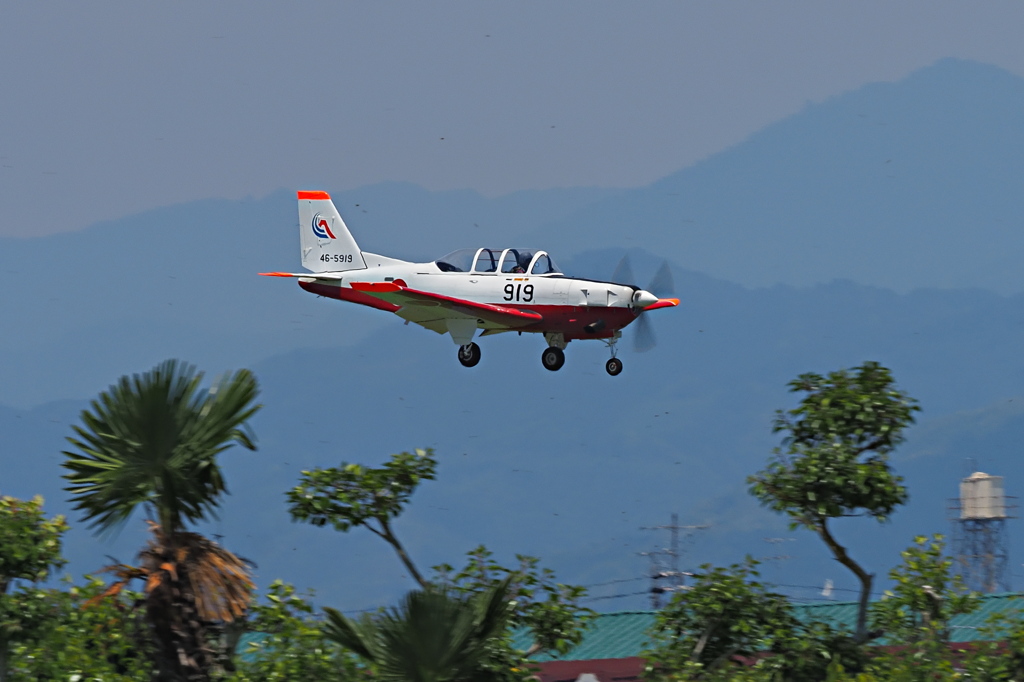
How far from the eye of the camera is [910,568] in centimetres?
2506

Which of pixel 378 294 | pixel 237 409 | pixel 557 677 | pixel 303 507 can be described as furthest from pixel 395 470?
pixel 378 294

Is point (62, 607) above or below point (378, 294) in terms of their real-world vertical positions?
below

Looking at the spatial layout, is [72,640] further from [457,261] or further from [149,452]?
[457,261]

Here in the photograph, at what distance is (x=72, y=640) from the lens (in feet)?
78.4

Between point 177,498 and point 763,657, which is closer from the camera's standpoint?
point 177,498

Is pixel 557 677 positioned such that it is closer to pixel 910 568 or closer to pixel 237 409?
pixel 910 568

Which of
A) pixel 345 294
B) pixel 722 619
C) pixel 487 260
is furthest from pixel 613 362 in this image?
pixel 722 619

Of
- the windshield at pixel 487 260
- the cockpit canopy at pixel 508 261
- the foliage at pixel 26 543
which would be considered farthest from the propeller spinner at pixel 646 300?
the foliage at pixel 26 543

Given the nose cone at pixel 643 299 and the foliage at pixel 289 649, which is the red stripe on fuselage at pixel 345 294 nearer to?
the nose cone at pixel 643 299

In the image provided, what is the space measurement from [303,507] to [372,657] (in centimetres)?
835

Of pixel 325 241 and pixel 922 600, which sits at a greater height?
pixel 325 241

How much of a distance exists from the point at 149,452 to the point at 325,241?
32500 millimetres

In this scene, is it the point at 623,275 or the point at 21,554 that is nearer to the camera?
the point at 21,554

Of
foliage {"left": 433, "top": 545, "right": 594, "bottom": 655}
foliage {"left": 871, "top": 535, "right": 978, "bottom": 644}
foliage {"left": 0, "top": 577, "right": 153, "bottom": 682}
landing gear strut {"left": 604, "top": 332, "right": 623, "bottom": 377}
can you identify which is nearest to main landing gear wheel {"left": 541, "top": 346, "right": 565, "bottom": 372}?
landing gear strut {"left": 604, "top": 332, "right": 623, "bottom": 377}
